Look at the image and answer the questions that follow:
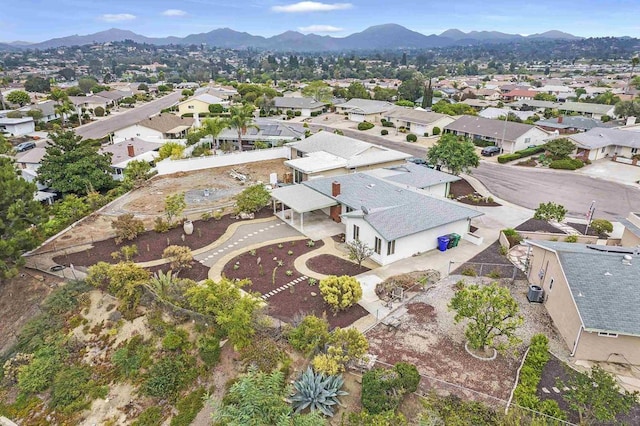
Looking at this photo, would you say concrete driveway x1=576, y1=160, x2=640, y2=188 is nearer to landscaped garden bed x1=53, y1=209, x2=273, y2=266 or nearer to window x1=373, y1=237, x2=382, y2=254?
window x1=373, y1=237, x2=382, y2=254

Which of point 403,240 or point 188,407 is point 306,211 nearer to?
point 403,240

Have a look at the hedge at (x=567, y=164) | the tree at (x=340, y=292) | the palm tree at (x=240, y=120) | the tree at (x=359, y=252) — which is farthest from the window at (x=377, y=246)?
the hedge at (x=567, y=164)

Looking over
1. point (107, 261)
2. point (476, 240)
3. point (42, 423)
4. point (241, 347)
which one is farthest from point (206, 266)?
point (476, 240)

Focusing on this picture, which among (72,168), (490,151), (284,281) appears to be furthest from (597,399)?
(490,151)

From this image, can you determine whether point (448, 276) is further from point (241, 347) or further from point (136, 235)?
point (136, 235)

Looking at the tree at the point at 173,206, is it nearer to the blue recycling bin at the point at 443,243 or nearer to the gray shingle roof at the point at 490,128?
the blue recycling bin at the point at 443,243

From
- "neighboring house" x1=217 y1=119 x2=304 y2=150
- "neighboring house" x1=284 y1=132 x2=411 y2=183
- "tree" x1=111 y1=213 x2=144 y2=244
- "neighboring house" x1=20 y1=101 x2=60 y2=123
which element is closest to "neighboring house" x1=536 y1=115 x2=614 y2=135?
"neighboring house" x1=284 y1=132 x2=411 y2=183
